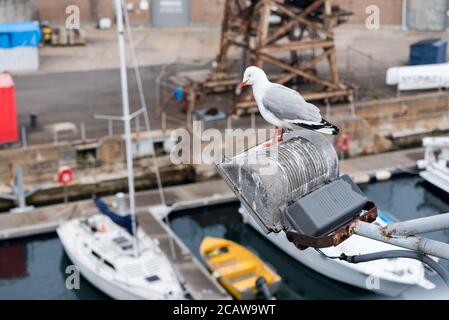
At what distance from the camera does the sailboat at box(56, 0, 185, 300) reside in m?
26.1

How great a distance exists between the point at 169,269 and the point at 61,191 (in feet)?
32.1

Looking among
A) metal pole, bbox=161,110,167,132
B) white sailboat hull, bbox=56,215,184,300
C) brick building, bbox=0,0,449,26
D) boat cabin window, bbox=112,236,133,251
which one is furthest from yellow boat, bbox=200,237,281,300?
brick building, bbox=0,0,449,26

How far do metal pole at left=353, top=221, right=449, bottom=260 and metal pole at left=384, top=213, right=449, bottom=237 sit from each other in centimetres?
3

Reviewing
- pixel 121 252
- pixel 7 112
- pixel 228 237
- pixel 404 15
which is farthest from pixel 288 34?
pixel 121 252

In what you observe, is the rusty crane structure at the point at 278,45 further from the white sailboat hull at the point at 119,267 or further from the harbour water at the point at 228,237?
the white sailboat hull at the point at 119,267

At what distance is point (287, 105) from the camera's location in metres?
7.38

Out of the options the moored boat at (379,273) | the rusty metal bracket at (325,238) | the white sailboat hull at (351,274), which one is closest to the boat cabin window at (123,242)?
the moored boat at (379,273)

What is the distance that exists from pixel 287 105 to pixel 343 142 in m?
30.9

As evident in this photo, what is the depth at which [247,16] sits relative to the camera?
127ft

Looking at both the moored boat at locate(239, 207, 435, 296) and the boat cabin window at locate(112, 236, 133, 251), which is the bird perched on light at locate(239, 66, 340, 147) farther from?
the boat cabin window at locate(112, 236, 133, 251)

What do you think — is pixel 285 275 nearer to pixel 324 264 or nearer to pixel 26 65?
pixel 324 264

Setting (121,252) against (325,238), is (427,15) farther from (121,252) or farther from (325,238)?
(325,238)

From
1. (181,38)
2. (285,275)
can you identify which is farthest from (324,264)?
(181,38)

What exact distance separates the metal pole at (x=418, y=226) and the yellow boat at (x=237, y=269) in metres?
22.9
